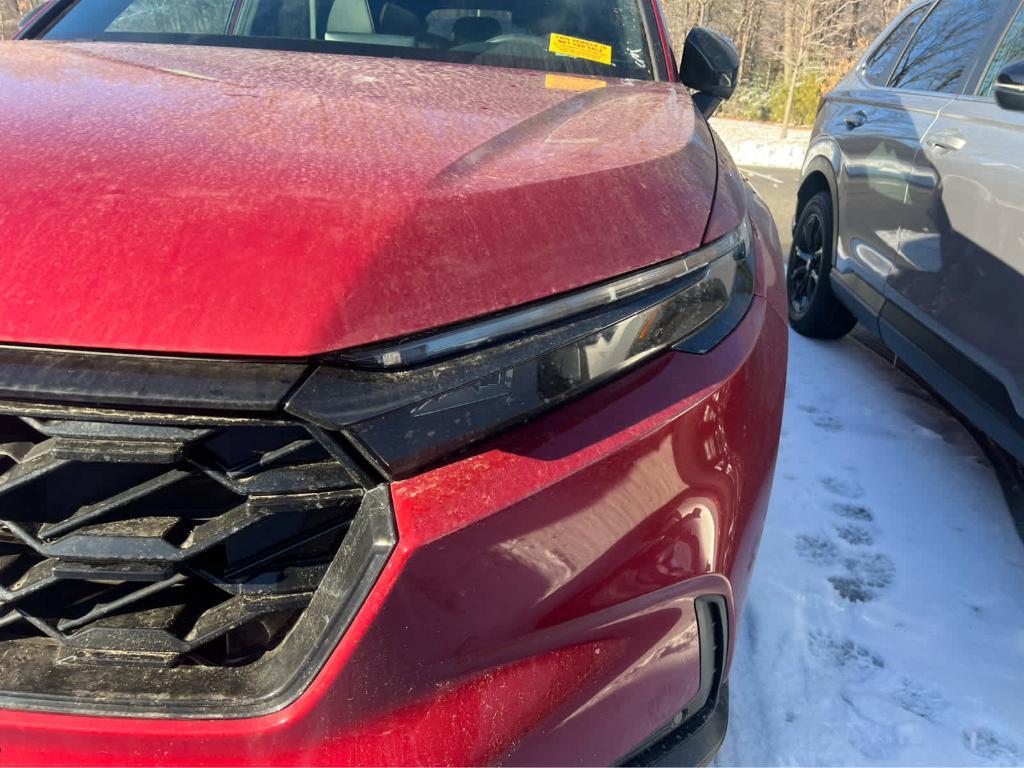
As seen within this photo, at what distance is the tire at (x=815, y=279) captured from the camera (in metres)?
4.06

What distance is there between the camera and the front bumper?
3.01 feet

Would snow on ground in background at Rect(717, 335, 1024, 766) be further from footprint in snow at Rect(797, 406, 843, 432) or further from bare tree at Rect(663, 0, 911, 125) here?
bare tree at Rect(663, 0, 911, 125)

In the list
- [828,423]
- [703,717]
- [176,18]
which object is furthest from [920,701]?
[176,18]

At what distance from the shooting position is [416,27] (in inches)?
88.4

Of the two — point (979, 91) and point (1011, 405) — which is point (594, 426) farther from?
point (979, 91)

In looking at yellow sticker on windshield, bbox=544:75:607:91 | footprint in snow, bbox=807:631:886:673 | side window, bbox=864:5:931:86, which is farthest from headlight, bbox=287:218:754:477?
side window, bbox=864:5:931:86

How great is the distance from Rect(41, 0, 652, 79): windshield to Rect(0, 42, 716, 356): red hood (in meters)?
0.77

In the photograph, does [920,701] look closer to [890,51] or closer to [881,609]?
[881,609]

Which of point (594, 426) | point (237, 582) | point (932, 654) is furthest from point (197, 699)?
point (932, 654)

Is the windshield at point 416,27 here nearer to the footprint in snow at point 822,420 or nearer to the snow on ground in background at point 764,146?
the footprint in snow at point 822,420

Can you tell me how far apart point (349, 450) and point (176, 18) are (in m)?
1.78

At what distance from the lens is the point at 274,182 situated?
3.32 ft

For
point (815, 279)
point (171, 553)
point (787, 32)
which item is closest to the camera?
point (171, 553)

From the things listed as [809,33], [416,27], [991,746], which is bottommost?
[809,33]
